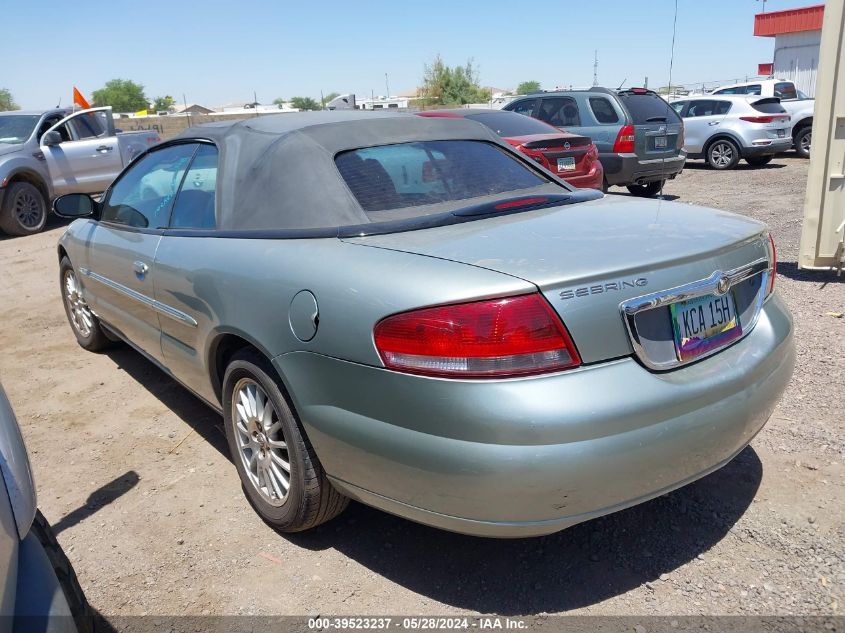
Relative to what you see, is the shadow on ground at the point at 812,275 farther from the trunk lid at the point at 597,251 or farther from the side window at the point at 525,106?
the side window at the point at 525,106

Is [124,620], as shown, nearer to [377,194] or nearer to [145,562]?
[145,562]

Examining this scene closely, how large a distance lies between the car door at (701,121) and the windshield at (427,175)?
13.3 m

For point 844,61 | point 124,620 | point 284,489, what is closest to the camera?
point 124,620

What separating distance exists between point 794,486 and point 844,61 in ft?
12.4

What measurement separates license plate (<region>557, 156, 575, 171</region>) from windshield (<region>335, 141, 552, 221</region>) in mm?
5030

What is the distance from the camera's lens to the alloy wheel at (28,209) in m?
11.1

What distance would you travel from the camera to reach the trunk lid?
2.13m

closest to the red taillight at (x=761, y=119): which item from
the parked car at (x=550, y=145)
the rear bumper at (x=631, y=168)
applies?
the rear bumper at (x=631, y=168)

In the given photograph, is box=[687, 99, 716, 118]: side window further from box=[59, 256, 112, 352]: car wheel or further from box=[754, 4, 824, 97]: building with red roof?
box=[754, 4, 824, 97]: building with red roof

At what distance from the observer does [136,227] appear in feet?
13.0

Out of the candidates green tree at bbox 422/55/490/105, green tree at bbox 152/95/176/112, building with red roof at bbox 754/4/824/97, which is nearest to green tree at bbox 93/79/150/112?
green tree at bbox 152/95/176/112

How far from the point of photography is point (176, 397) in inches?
178

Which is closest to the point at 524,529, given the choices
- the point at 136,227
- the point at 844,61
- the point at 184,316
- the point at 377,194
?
the point at 377,194

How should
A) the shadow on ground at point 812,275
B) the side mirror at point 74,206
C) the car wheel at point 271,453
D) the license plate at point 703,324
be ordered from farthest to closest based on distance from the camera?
the shadow on ground at point 812,275 → the side mirror at point 74,206 → the car wheel at point 271,453 → the license plate at point 703,324
